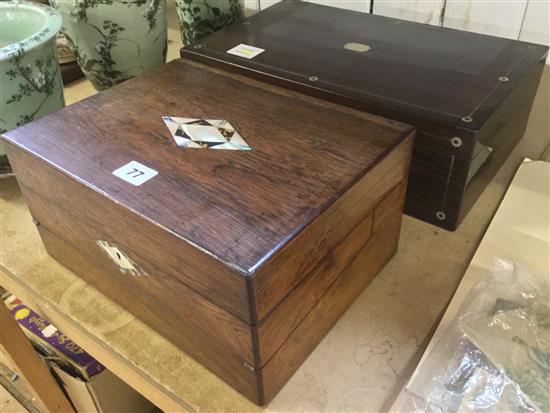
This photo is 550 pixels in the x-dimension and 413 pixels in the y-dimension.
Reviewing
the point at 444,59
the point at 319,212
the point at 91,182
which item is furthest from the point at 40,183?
the point at 444,59

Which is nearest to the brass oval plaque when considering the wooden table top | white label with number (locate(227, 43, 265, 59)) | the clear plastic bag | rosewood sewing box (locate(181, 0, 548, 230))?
rosewood sewing box (locate(181, 0, 548, 230))

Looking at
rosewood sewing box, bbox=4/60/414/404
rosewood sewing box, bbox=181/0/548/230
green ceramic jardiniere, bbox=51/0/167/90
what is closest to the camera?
rosewood sewing box, bbox=4/60/414/404

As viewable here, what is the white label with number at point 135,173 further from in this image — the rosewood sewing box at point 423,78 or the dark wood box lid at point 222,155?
the rosewood sewing box at point 423,78

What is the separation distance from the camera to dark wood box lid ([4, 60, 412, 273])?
385mm

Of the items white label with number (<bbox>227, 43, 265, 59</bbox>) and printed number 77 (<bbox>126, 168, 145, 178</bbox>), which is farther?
white label with number (<bbox>227, 43, 265, 59</bbox>)

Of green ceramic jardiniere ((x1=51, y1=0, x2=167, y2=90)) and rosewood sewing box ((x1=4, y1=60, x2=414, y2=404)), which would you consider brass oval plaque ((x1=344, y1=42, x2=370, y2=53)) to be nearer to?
rosewood sewing box ((x1=4, y1=60, x2=414, y2=404))

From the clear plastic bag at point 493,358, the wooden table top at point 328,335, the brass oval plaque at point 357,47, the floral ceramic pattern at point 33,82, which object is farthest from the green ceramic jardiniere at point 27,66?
the clear plastic bag at point 493,358

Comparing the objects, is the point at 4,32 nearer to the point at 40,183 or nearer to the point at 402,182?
the point at 40,183

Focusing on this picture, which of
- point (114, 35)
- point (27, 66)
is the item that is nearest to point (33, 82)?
point (27, 66)

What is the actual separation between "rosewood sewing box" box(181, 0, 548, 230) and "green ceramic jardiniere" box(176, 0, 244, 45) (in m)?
0.04

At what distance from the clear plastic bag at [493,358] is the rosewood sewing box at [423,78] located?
0.41 ft

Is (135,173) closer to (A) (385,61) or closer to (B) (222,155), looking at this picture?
(B) (222,155)

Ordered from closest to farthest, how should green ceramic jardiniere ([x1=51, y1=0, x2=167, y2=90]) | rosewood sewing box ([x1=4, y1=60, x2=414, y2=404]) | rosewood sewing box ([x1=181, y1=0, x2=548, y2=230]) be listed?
1. rosewood sewing box ([x1=4, y1=60, x2=414, y2=404])
2. rosewood sewing box ([x1=181, y1=0, x2=548, y2=230])
3. green ceramic jardiniere ([x1=51, y1=0, x2=167, y2=90])

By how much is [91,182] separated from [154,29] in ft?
1.08
